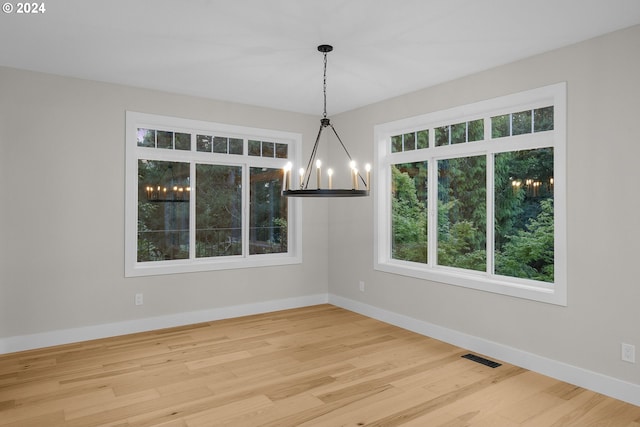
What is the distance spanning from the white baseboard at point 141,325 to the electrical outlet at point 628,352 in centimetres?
370

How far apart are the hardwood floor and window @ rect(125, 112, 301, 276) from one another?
3.37 ft

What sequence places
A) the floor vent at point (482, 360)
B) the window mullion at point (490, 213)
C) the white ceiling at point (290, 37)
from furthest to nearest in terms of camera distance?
1. the window mullion at point (490, 213)
2. the floor vent at point (482, 360)
3. the white ceiling at point (290, 37)

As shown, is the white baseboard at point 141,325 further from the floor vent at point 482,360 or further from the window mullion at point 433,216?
the floor vent at point 482,360

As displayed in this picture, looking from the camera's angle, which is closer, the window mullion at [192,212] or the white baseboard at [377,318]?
the white baseboard at [377,318]

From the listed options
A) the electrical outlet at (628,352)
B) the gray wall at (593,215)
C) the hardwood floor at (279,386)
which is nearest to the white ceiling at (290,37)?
the gray wall at (593,215)

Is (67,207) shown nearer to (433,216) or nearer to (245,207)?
(245,207)

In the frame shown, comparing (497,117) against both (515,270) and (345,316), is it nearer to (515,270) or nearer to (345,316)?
(515,270)

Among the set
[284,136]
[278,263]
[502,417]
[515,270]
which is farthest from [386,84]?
[502,417]

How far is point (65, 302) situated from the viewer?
13.8 feet

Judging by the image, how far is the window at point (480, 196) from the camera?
3.58 meters

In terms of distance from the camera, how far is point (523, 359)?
3.64m

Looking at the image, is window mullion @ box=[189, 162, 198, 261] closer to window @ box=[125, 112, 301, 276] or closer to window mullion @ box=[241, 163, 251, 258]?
window @ box=[125, 112, 301, 276]

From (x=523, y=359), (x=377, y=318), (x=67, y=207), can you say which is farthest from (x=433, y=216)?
(x=67, y=207)

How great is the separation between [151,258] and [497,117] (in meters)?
4.00
